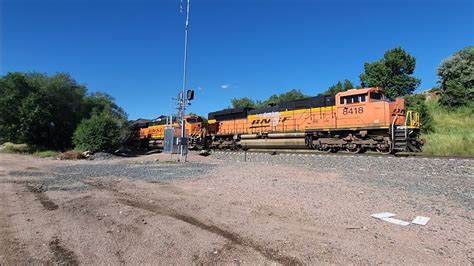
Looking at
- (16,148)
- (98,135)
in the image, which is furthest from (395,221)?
(16,148)

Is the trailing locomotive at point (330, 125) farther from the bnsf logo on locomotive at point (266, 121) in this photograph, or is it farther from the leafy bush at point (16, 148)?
the leafy bush at point (16, 148)

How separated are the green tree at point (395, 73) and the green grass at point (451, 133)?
13.3 ft

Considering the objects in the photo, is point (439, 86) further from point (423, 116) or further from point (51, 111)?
point (51, 111)

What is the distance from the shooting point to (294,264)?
3.17m

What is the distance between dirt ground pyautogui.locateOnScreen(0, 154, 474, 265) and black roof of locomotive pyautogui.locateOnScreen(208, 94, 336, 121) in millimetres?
11744

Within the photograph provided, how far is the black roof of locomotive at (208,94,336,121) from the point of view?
18483 mm

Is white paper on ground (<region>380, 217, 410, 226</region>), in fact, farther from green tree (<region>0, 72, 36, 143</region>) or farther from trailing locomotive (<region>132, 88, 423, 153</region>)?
green tree (<region>0, 72, 36, 143</region>)

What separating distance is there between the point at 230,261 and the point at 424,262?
2.00 metres

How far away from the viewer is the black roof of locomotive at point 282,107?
1848cm

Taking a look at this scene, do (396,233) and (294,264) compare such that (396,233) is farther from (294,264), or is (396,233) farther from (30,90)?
(30,90)

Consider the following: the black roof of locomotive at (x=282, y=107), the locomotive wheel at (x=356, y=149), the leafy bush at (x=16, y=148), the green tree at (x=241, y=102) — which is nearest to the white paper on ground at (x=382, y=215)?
the locomotive wheel at (x=356, y=149)

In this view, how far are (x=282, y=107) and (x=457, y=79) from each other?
2958 centimetres

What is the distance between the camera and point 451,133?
24969 millimetres

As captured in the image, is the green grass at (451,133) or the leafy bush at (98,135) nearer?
the green grass at (451,133)
